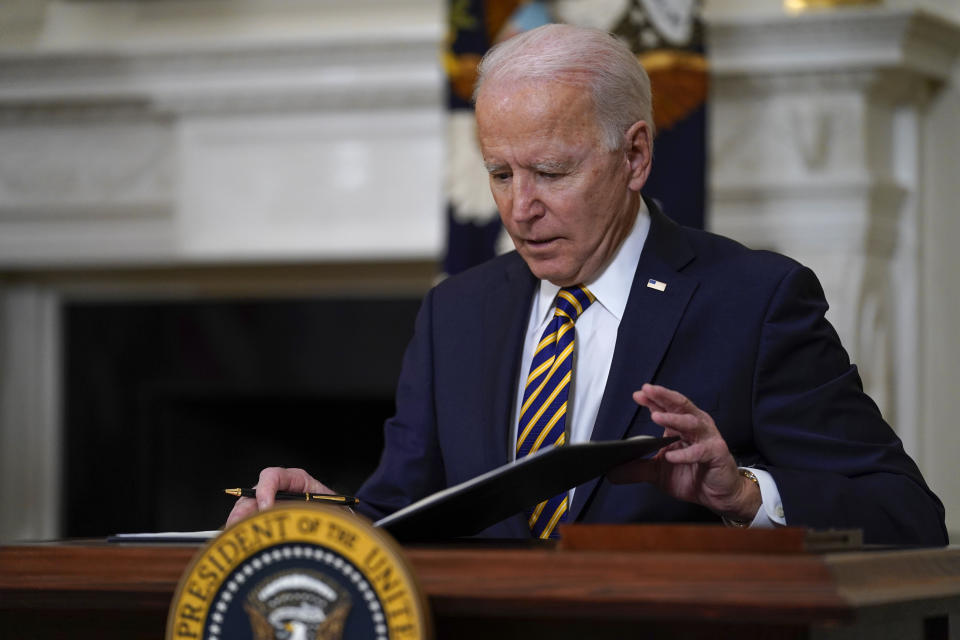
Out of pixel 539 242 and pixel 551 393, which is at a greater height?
pixel 539 242

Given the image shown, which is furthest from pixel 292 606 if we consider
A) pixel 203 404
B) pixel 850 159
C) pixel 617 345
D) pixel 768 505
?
pixel 203 404

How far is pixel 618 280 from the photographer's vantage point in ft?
5.76

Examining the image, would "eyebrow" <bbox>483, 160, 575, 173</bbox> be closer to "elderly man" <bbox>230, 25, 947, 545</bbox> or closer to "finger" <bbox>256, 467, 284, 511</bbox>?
"elderly man" <bbox>230, 25, 947, 545</bbox>

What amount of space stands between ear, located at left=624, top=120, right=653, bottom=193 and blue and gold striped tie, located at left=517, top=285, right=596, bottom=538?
0.16 metres

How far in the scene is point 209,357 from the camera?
14.5 feet

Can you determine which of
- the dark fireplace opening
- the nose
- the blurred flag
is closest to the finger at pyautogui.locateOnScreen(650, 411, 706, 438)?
the nose

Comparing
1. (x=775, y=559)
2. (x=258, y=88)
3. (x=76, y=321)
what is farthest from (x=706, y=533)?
(x=76, y=321)

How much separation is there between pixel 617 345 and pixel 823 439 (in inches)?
10.7

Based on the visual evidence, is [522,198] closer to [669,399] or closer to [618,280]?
[618,280]

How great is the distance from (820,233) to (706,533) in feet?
9.32

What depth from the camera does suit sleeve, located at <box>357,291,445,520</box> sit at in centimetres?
180

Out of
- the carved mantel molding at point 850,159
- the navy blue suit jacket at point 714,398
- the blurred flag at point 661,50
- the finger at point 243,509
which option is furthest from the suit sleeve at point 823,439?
the carved mantel molding at point 850,159

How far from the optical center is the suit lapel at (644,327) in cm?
159

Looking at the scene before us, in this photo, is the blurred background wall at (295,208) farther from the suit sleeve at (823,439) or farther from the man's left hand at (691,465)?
the man's left hand at (691,465)
